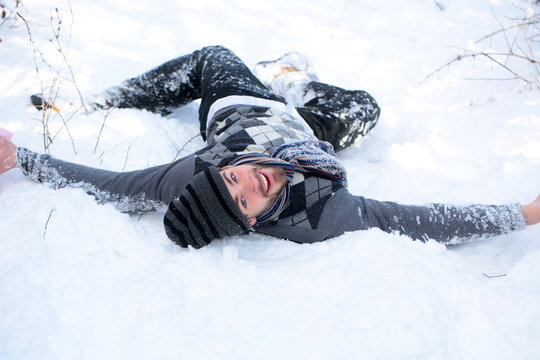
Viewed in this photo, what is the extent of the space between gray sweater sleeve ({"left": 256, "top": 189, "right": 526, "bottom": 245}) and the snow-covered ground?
0.28ft

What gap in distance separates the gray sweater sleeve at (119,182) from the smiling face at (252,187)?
210mm

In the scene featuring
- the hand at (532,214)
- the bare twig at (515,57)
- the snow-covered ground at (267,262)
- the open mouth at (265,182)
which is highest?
the bare twig at (515,57)

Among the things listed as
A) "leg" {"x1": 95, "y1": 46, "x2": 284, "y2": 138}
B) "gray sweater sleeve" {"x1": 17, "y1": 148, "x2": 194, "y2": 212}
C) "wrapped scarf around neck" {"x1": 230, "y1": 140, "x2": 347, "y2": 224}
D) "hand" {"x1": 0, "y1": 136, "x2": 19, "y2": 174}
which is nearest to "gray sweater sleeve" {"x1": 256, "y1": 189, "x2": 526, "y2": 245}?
"wrapped scarf around neck" {"x1": 230, "y1": 140, "x2": 347, "y2": 224}

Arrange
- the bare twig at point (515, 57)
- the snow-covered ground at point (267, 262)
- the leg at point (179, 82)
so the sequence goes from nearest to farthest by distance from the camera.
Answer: the snow-covered ground at point (267, 262) → the leg at point (179, 82) → the bare twig at point (515, 57)

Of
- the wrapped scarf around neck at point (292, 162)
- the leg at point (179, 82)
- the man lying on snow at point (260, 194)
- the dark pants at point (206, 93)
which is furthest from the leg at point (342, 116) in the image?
the wrapped scarf around neck at point (292, 162)

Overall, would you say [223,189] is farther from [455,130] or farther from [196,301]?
[455,130]

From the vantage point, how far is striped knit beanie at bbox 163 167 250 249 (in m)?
1.43

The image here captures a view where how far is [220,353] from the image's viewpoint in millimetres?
1047

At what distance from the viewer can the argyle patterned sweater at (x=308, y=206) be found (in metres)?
1.63

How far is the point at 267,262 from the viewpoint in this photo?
143 centimetres

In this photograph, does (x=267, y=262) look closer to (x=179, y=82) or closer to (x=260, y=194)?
(x=260, y=194)

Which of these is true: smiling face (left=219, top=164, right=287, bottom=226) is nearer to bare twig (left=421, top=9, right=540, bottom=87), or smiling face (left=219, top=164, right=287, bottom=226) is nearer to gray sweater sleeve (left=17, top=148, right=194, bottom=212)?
gray sweater sleeve (left=17, top=148, right=194, bottom=212)

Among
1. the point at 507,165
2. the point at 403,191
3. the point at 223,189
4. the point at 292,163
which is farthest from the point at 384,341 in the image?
the point at 507,165

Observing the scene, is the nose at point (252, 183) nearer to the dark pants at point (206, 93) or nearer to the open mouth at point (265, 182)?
the open mouth at point (265, 182)
